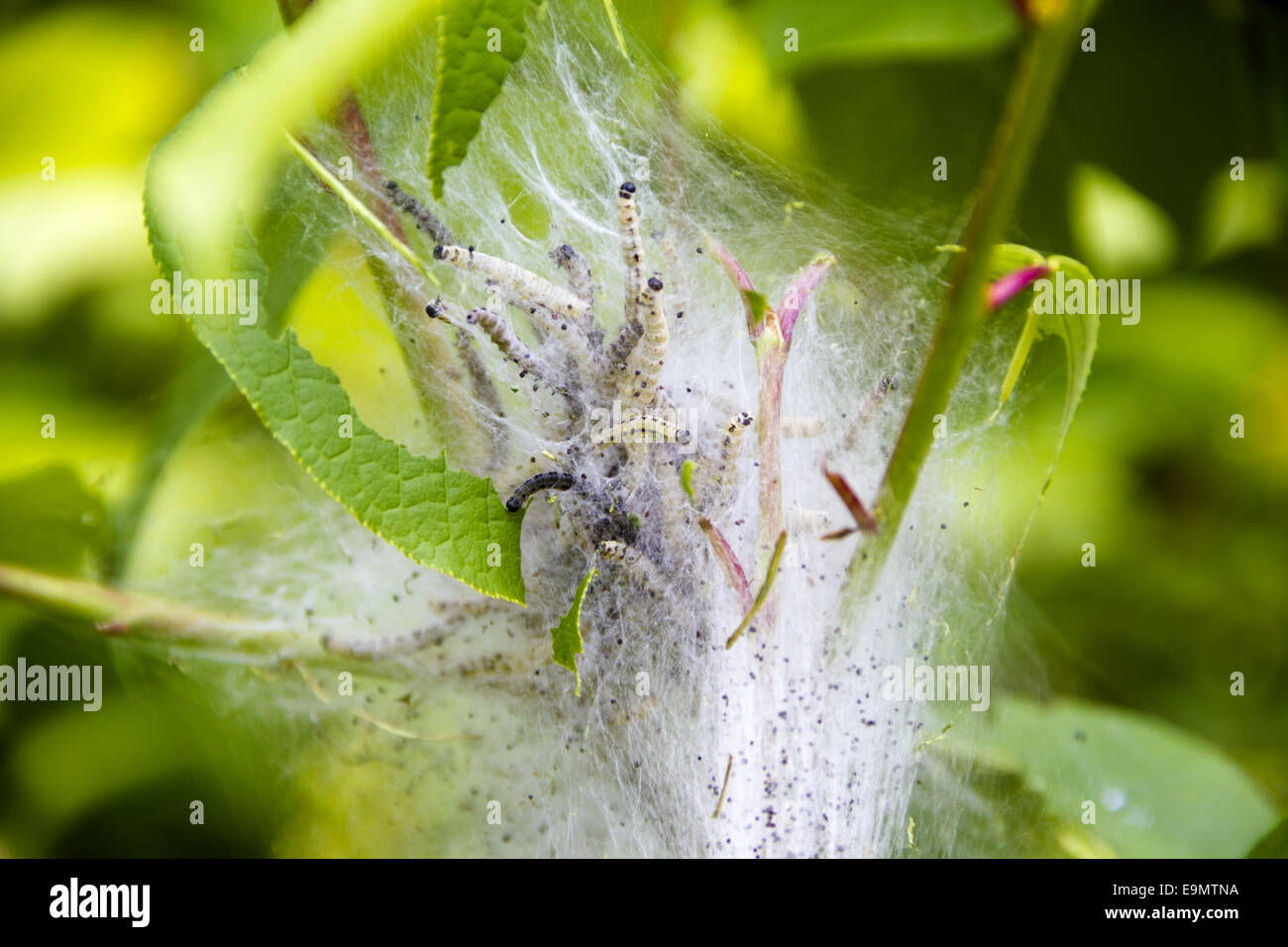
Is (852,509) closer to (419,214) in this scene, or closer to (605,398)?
(605,398)

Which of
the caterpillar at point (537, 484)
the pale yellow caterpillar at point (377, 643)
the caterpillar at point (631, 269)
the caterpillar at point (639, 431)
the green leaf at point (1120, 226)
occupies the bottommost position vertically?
the pale yellow caterpillar at point (377, 643)

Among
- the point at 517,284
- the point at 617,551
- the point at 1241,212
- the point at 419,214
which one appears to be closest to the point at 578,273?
the point at 517,284

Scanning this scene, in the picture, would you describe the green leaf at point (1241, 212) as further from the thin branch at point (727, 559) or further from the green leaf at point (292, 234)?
the green leaf at point (292, 234)

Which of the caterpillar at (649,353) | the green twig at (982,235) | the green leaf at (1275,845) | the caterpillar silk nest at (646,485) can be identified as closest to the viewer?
the green twig at (982,235)

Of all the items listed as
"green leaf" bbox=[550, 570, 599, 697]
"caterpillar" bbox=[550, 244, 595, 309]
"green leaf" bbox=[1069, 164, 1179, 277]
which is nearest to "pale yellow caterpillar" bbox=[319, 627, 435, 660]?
"green leaf" bbox=[550, 570, 599, 697]

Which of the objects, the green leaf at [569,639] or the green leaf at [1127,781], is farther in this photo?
the green leaf at [1127,781]

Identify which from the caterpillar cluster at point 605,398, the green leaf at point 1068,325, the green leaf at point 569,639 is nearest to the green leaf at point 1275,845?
the green leaf at point 1068,325

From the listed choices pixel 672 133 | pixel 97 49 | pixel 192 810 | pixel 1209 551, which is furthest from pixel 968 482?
pixel 97 49
